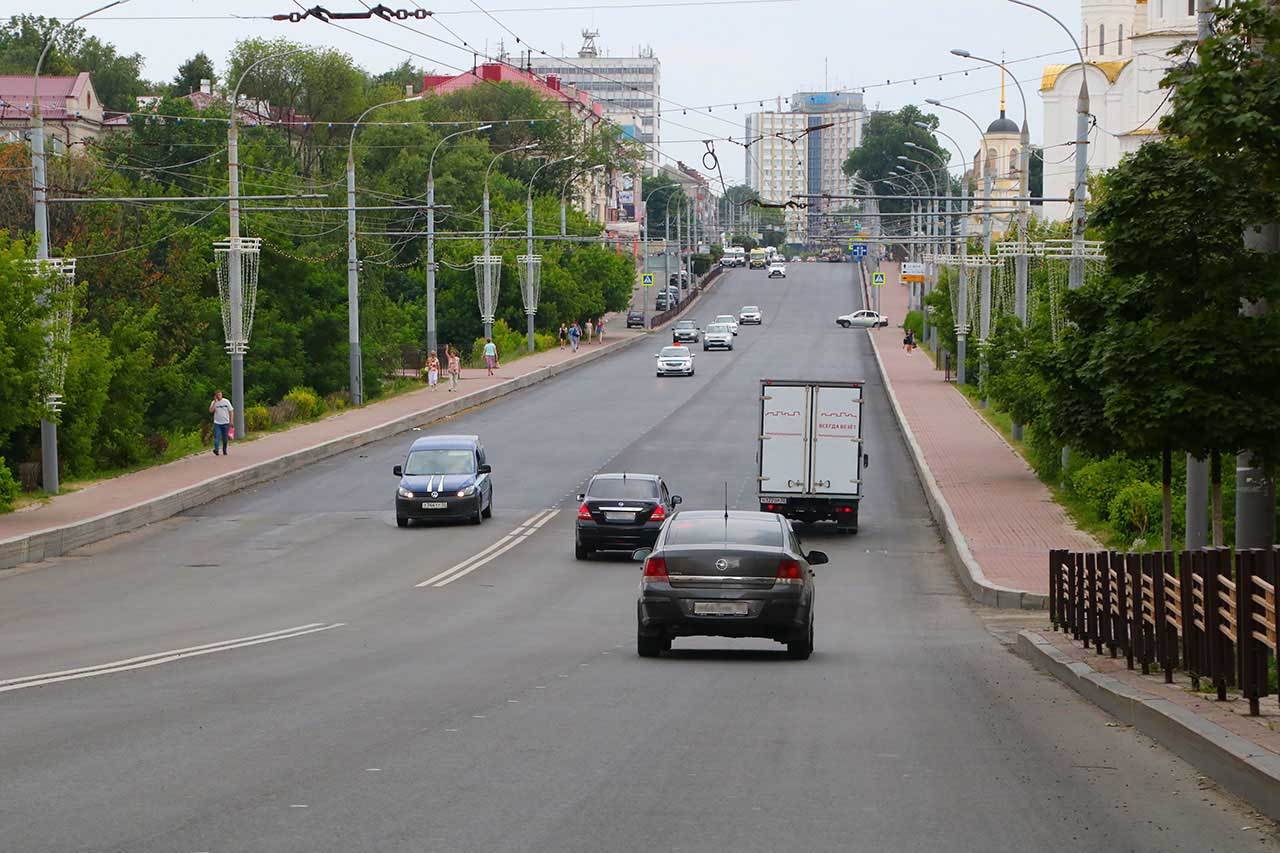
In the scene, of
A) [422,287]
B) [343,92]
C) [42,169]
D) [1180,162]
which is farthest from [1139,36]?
[1180,162]

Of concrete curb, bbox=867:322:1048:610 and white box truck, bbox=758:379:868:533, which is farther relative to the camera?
white box truck, bbox=758:379:868:533

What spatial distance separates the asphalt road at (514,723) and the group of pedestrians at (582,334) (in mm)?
65743

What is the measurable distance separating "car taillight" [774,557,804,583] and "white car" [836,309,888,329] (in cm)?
9743

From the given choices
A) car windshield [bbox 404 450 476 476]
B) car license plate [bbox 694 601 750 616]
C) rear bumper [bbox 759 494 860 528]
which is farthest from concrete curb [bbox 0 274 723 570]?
car license plate [bbox 694 601 750 616]

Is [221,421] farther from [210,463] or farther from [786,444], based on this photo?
[786,444]

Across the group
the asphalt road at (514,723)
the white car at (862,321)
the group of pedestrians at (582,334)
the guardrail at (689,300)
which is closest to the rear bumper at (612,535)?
the asphalt road at (514,723)

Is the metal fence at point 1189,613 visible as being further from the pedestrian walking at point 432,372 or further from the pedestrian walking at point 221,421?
the pedestrian walking at point 432,372

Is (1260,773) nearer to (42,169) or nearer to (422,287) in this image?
(42,169)

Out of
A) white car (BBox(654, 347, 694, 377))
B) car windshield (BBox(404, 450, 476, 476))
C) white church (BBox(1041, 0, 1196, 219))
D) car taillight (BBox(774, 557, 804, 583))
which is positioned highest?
white church (BBox(1041, 0, 1196, 219))

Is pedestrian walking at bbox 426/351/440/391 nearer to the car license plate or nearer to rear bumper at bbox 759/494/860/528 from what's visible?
rear bumper at bbox 759/494/860/528

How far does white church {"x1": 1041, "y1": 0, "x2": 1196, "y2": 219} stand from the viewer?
97250 mm

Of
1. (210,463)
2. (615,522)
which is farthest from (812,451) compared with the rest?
(210,463)

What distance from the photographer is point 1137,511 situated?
29094 millimetres

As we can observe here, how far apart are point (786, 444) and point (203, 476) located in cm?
1376
